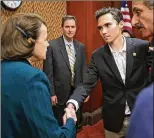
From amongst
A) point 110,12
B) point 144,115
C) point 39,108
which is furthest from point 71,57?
point 144,115

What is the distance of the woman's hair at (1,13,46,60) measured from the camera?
1427 mm

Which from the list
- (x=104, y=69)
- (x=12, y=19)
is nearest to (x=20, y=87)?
(x=12, y=19)

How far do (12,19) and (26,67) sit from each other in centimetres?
28

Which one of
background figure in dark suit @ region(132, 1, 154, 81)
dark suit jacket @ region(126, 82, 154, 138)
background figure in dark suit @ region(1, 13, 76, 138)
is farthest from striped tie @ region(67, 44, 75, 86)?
dark suit jacket @ region(126, 82, 154, 138)

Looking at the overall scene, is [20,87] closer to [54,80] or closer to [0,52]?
[0,52]

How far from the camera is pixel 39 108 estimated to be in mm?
1344

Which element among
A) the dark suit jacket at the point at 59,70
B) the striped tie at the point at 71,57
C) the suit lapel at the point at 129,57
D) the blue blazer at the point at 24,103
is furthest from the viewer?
the striped tie at the point at 71,57

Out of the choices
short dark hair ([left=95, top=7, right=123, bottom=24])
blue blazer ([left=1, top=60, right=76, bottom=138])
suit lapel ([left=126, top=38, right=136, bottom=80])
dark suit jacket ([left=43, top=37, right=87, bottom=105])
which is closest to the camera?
blue blazer ([left=1, top=60, right=76, bottom=138])

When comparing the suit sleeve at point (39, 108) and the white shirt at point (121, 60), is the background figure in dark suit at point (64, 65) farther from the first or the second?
the suit sleeve at point (39, 108)

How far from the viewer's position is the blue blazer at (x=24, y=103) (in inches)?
52.3

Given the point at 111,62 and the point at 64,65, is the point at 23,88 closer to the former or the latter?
the point at 111,62

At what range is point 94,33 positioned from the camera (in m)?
4.78

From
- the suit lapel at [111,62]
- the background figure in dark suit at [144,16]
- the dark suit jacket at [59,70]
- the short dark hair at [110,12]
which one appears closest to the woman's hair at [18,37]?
the background figure in dark suit at [144,16]

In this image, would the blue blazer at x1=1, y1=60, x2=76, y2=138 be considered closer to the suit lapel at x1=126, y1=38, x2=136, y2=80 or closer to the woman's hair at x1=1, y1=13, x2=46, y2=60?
the woman's hair at x1=1, y1=13, x2=46, y2=60
